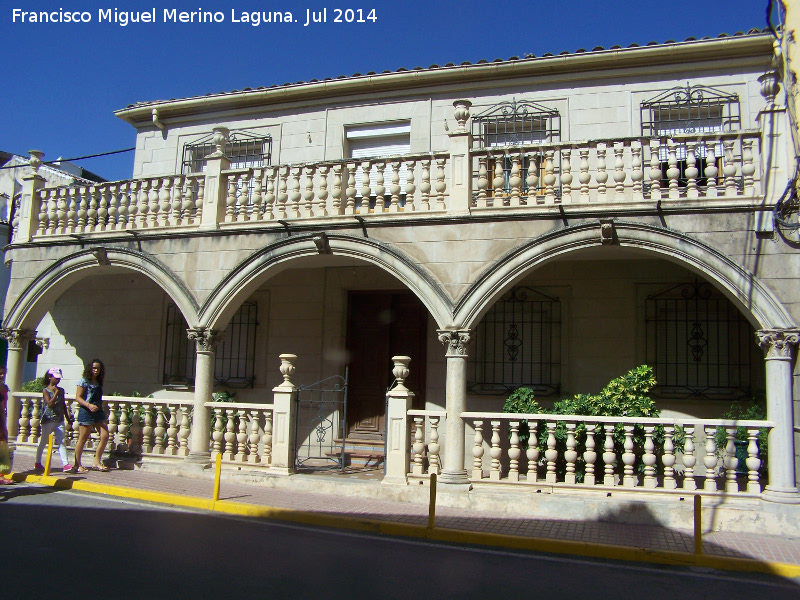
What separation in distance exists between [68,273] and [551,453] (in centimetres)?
882

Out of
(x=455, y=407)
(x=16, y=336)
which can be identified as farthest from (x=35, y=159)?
(x=455, y=407)

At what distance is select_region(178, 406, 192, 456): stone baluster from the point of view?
414 inches

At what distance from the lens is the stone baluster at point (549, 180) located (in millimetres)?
8984

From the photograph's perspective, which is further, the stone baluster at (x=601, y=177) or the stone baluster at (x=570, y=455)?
the stone baluster at (x=601, y=177)

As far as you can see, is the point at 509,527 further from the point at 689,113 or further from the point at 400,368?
the point at 689,113

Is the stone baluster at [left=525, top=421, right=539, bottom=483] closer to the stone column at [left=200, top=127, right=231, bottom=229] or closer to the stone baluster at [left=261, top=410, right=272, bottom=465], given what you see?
the stone baluster at [left=261, top=410, right=272, bottom=465]

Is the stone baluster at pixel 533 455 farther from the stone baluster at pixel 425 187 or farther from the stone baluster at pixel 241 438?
the stone baluster at pixel 241 438

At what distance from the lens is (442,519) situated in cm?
780

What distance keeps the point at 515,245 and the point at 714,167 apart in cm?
266

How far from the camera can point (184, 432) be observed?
10516 millimetres

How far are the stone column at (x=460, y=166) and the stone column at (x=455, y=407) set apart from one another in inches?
70.9

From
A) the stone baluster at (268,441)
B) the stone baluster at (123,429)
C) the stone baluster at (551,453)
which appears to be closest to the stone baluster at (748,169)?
the stone baluster at (551,453)

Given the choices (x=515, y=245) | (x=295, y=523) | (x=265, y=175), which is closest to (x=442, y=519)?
(x=295, y=523)

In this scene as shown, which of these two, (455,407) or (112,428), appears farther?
(112,428)
